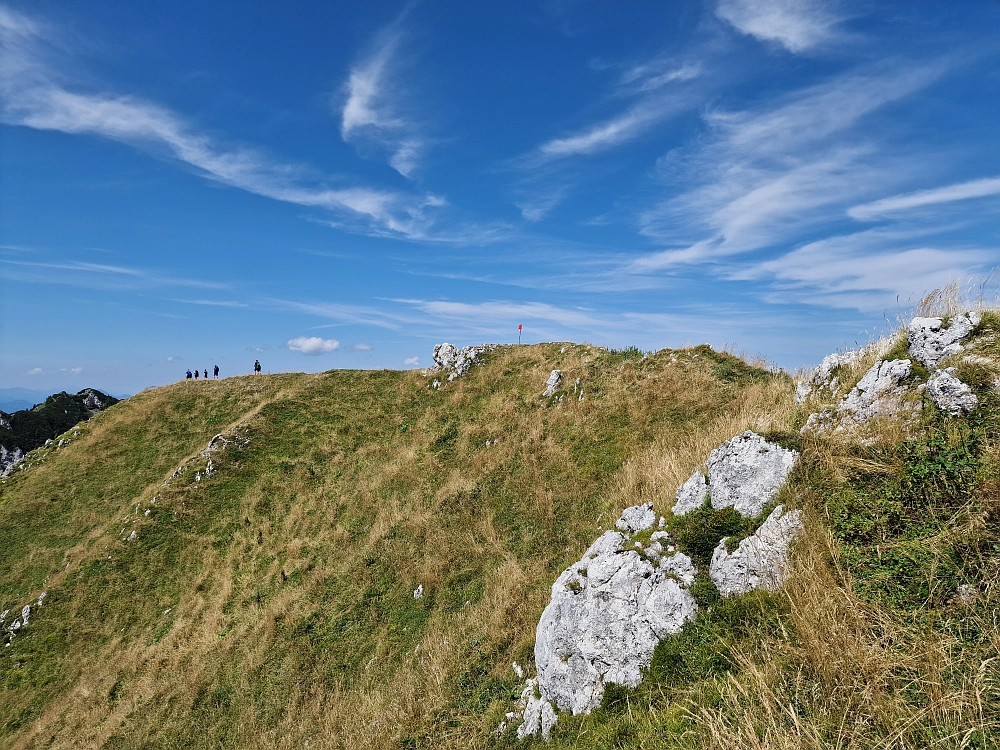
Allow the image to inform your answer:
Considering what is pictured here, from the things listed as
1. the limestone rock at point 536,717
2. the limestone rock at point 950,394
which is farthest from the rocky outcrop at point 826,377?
the limestone rock at point 536,717

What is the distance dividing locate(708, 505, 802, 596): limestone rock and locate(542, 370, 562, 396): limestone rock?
17.2 meters

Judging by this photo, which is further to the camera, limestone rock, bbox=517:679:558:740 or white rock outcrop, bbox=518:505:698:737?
limestone rock, bbox=517:679:558:740

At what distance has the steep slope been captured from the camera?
12.4 m

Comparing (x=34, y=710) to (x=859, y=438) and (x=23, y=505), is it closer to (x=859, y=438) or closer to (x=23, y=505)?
(x=23, y=505)

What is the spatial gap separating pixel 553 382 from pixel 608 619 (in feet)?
56.4

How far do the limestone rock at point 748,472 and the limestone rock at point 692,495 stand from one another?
0.62 ft

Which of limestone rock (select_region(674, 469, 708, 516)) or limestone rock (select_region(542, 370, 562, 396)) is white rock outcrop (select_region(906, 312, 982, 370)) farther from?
limestone rock (select_region(542, 370, 562, 396))

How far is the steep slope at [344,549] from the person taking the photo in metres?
12.4

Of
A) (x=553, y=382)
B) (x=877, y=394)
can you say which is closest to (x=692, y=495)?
(x=877, y=394)

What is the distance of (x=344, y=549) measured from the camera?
65.4 feet

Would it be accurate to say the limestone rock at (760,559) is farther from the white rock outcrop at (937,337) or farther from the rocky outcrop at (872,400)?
the white rock outcrop at (937,337)

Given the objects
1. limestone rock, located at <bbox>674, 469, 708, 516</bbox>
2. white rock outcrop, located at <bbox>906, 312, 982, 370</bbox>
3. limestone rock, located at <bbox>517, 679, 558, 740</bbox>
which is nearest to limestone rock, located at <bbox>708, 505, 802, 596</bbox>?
limestone rock, located at <bbox>674, 469, 708, 516</bbox>

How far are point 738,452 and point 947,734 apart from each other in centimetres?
515

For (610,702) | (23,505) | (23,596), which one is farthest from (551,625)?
(23,505)
